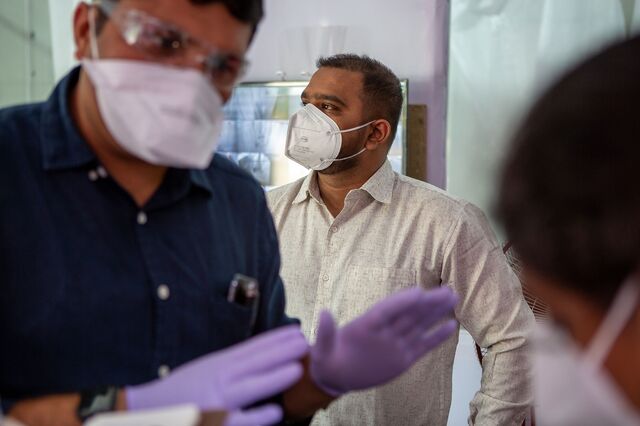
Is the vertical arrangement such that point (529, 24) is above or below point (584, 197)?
above

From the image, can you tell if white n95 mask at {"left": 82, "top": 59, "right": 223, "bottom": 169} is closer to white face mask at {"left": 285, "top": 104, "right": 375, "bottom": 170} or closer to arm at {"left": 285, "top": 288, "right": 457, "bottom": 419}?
arm at {"left": 285, "top": 288, "right": 457, "bottom": 419}

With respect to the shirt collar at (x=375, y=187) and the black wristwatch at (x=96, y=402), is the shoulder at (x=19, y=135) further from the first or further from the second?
the shirt collar at (x=375, y=187)

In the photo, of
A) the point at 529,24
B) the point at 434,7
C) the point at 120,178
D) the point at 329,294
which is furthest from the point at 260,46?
the point at 120,178

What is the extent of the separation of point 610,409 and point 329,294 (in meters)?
1.56

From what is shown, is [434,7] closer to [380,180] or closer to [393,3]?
[393,3]

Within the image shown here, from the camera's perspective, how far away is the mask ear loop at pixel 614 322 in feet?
2.41

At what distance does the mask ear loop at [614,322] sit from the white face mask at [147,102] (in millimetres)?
762

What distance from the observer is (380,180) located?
2438 millimetres

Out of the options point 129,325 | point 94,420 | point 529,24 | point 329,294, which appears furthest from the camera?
point 529,24

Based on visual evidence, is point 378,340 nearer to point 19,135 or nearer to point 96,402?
point 96,402

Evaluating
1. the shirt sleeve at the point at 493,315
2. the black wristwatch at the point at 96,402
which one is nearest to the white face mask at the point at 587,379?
the black wristwatch at the point at 96,402

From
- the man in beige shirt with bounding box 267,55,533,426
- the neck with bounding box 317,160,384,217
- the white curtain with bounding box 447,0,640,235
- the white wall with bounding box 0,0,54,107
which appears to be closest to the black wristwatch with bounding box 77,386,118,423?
the man in beige shirt with bounding box 267,55,533,426

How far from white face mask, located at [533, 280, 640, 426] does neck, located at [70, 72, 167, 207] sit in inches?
30.4

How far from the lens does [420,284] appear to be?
87.9 inches
